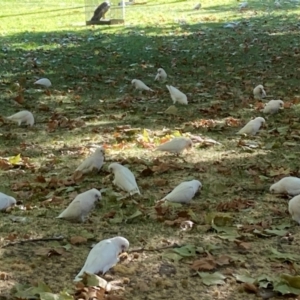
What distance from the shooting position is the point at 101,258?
3.10 m

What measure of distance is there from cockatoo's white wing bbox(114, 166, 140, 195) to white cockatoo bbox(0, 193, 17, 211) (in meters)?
0.72

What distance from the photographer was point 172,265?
3.26 m

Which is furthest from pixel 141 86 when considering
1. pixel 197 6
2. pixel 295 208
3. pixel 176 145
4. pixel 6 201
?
pixel 197 6

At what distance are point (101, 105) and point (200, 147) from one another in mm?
2206

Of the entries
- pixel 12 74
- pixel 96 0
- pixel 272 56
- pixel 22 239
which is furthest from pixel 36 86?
pixel 96 0

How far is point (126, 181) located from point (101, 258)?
1.30m

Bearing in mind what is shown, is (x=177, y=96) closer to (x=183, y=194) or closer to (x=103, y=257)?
(x=183, y=194)

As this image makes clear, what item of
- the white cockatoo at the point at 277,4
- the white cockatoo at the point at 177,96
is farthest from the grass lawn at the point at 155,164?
the white cockatoo at the point at 277,4

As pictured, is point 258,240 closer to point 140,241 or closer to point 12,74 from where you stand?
point 140,241

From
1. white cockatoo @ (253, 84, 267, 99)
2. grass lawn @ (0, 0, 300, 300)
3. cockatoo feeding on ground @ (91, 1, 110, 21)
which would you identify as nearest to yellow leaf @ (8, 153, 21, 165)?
grass lawn @ (0, 0, 300, 300)

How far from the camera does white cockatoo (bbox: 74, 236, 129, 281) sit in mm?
3069

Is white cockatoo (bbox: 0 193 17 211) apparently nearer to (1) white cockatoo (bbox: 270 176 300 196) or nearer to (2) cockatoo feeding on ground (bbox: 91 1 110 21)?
(1) white cockatoo (bbox: 270 176 300 196)

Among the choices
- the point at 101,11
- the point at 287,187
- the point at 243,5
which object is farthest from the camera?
the point at 243,5

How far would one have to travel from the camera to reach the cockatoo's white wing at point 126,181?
4.31 metres
